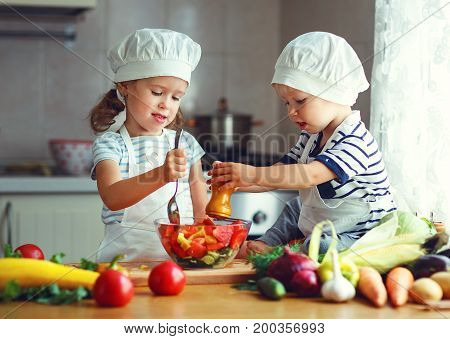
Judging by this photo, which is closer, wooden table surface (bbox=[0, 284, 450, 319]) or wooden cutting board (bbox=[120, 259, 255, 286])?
wooden table surface (bbox=[0, 284, 450, 319])

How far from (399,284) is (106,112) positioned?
2.96 feet

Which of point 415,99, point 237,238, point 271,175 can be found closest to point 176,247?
point 237,238

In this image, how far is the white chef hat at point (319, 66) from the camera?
Answer: 4.77 ft

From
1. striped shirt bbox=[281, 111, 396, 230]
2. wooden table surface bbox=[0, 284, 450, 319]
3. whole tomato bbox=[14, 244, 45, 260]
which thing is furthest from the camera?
striped shirt bbox=[281, 111, 396, 230]

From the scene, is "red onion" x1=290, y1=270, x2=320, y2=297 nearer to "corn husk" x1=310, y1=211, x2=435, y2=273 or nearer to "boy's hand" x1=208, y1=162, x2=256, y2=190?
"corn husk" x1=310, y1=211, x2=435, y2=273

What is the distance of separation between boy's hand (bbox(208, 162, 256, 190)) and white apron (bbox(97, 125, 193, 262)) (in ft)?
1.04

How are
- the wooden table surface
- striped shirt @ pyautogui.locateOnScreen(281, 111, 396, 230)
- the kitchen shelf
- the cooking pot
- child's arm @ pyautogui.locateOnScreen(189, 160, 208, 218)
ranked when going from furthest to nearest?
1. the cooking pot
2. the kitchen shelf
3. child's arm @ pyautogui.locateOnScreen(189, 160, 208, 218)
4. striped shirt @ pyautogui.locateOnScreen(281, 111, 396, 230)
5. the wooden table surface

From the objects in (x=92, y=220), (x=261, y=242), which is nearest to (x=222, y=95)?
(x=92, y=220)

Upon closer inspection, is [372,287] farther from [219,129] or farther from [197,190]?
[219,129]

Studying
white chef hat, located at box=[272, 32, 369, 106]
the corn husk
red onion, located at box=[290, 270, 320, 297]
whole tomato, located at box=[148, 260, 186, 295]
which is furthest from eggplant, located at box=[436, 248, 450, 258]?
whole tomato, located at box=[148, 260, 186, 295]

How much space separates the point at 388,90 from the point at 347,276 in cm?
95

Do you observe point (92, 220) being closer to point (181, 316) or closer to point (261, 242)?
point (261, 242)

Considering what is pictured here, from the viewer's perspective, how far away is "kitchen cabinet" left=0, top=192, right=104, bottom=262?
8.50 feet
